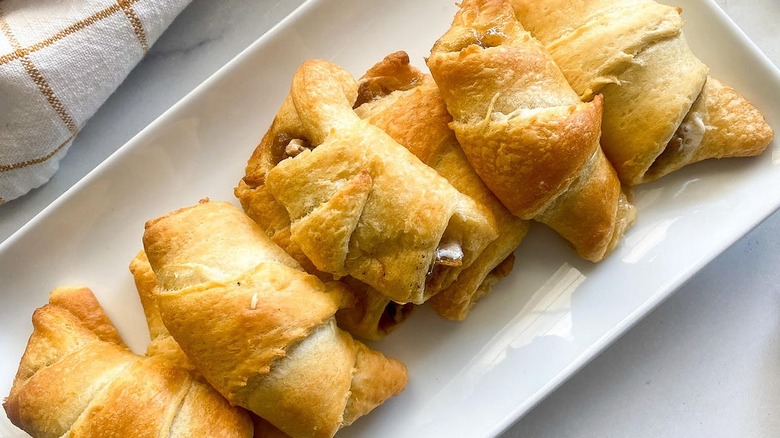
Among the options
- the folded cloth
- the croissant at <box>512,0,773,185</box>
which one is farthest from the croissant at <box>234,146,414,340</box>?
the croissant at <box>512,0,773,185</box>

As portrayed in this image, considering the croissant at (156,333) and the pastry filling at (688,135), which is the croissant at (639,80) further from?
the croissant at (156,333)

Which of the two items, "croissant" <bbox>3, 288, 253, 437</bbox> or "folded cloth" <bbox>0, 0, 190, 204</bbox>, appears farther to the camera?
"folded cloth" <bbox>0, 0, 190, 204</bbox>

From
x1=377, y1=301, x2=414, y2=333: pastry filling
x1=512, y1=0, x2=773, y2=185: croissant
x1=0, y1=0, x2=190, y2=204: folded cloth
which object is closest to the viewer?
x1=512, y1=0, x2=773, y2=185: croissant

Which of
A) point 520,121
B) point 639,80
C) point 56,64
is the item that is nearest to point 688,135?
point 639,80

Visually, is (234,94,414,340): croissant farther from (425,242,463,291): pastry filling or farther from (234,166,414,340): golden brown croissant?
(425,242,463,291): pastry filling

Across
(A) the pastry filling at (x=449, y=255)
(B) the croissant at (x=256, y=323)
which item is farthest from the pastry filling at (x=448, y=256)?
(B) the croissant at (x=256, y=323)

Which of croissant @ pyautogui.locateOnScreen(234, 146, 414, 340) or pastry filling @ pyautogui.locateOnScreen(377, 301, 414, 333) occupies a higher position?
croissant @ pyautogui.locateOnScreen(234, 146, 414, 340)

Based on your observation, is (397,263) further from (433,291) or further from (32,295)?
(32,295)

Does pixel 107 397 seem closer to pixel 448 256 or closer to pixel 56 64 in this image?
pixel 448 256

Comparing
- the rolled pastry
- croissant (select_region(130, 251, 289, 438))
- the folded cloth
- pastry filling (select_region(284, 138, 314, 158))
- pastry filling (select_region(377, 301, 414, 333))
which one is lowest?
pastry filling (select_region(377, 301, 414, 333))
